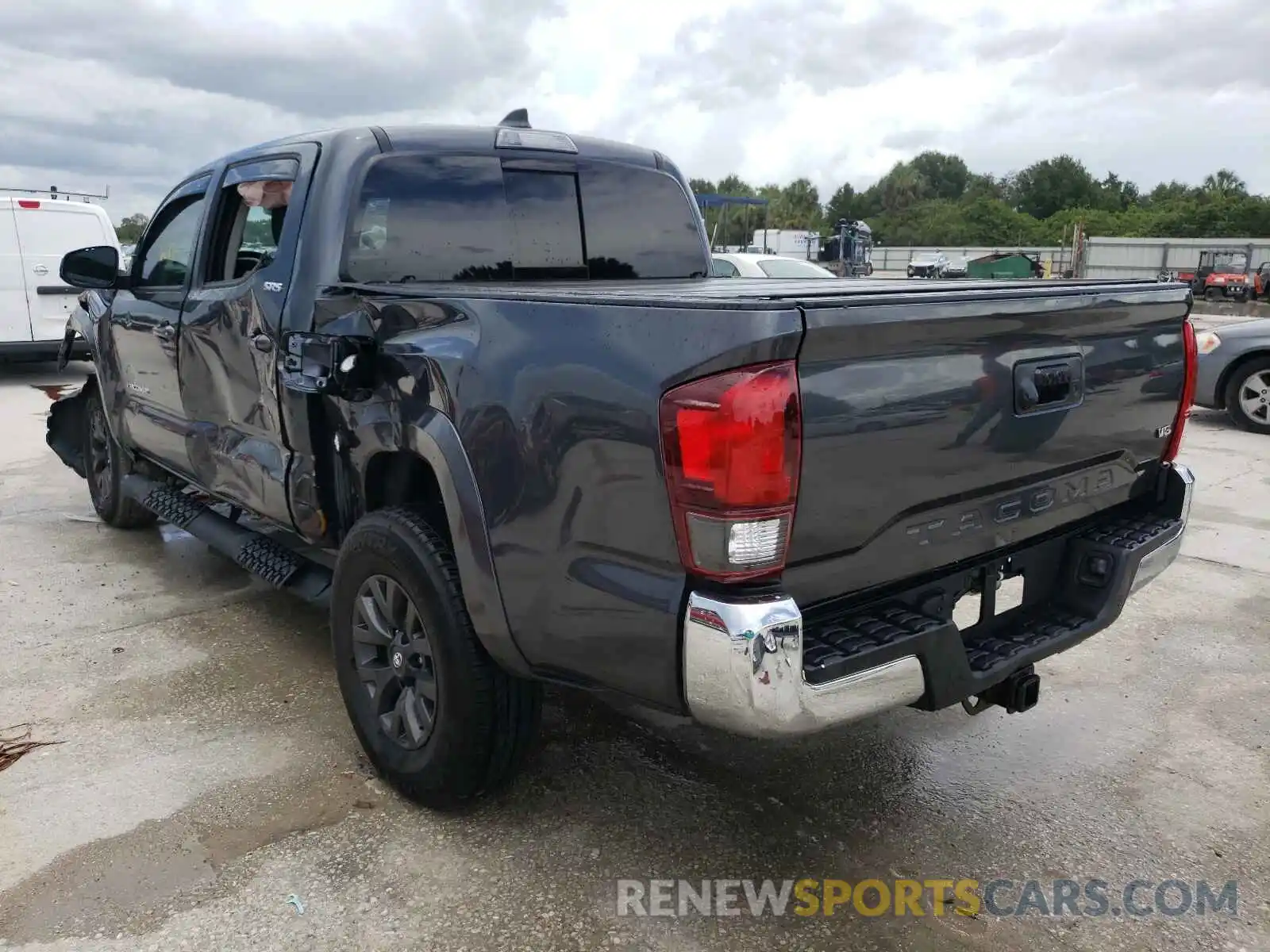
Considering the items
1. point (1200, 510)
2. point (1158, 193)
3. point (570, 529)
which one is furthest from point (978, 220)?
point (570, 529)

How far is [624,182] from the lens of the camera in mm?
4051

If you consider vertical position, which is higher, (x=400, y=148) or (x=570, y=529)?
(x=400, y=148)

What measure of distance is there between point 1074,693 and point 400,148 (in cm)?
320

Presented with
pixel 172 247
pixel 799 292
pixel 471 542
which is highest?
pixel 172 247

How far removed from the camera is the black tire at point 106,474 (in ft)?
18.3

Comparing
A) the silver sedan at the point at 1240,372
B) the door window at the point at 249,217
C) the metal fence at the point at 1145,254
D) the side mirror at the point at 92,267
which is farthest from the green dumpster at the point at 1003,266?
the door window at the point at 249,217

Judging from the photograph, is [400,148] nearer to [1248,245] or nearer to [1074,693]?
[1074,693]

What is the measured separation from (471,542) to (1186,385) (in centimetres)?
224

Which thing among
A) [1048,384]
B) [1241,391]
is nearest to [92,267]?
[1048,384]

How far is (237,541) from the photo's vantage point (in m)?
4.11

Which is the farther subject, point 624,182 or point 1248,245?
point 1248,245

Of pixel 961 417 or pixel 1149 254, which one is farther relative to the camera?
pixel 1149 254

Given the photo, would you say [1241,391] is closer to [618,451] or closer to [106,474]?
[618,451]

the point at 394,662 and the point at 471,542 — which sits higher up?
the point at 471,542
